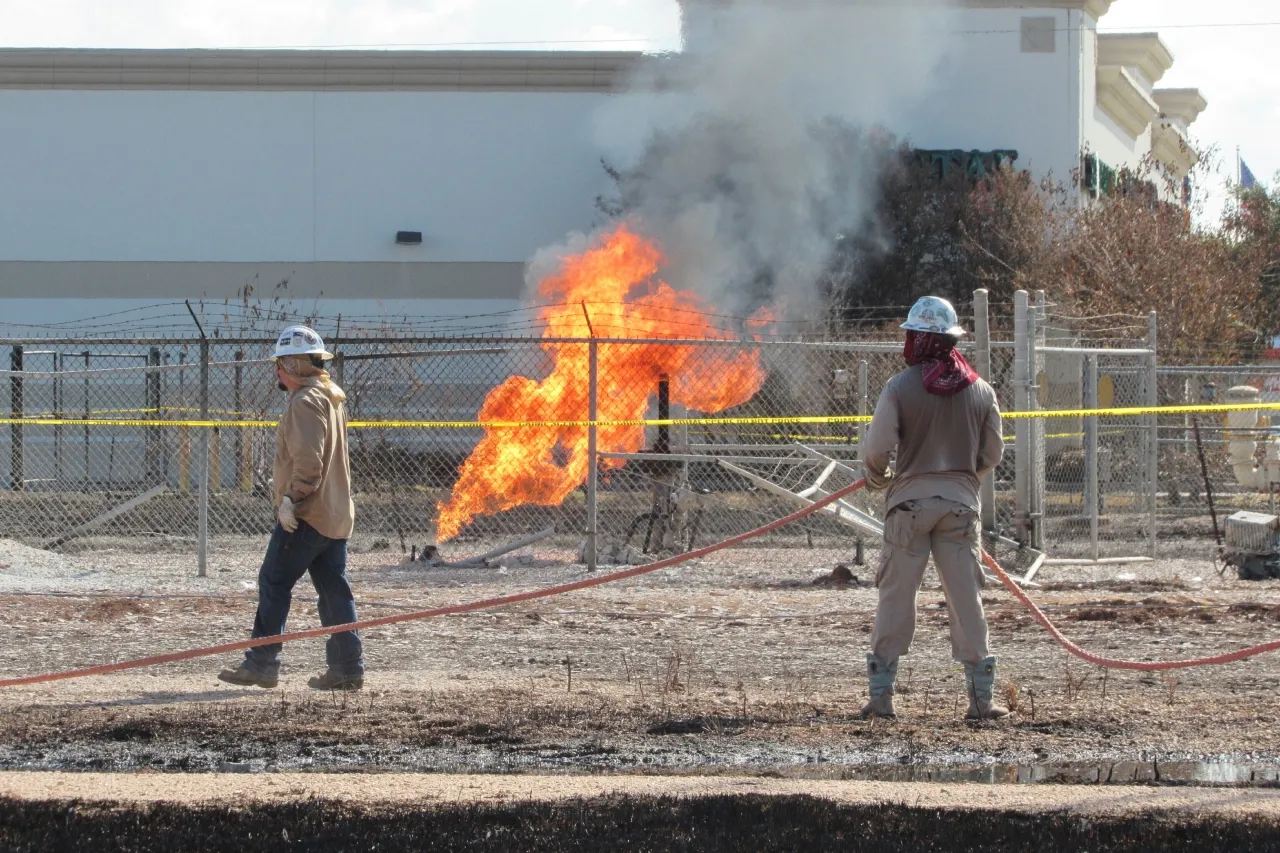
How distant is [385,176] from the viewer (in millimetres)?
32656

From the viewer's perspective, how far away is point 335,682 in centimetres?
731

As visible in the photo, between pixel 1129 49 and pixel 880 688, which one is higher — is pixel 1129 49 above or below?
above

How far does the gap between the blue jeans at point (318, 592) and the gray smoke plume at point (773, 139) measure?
66.8 feet

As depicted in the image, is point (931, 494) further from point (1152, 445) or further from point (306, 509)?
point (1152, 445)

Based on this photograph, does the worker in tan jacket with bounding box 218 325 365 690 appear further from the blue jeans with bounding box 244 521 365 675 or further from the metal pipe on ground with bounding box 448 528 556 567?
the metal pipe on ground with bounding box 448 528 556 567

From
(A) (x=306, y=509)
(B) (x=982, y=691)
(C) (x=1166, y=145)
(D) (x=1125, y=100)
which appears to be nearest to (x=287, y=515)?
(A) (x=306, y=509)

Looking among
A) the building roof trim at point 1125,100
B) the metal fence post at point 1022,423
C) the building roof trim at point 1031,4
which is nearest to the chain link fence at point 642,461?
the metal fence post at point 1022,423

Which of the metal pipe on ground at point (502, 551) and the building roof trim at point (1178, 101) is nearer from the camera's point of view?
the metal pipe on ground at point (502, 551)

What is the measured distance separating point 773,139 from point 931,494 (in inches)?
914

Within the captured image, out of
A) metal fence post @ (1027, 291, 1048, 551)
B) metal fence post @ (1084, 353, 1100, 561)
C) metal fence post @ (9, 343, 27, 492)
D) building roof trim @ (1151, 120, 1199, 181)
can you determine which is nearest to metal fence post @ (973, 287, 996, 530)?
metal fence post @ (1027, 291, 1048, 551)

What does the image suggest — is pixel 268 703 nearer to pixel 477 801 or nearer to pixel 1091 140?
pixel 477 801

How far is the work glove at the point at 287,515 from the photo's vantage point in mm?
7145

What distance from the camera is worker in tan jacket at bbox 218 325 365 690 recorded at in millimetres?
7242

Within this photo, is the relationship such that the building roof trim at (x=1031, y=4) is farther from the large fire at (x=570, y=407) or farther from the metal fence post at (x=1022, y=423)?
the metal fence post at (x=1022, y=423)
